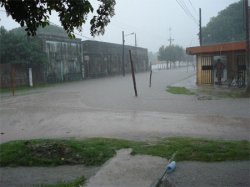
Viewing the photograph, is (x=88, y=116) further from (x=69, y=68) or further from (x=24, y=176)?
(x=69, y=68)

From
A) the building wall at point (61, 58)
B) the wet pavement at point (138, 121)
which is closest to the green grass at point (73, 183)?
the wet pavement at point (138, 121)

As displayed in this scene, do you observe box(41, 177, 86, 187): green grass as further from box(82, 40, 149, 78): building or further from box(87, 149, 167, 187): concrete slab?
box(82, 40, 149, 78): building

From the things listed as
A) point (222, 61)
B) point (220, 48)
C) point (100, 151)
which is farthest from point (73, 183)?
point (222, 61)

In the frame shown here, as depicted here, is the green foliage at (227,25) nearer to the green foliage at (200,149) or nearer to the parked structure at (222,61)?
the parked structure at (222,61)

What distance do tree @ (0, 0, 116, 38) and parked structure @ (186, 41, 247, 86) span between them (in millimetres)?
19412

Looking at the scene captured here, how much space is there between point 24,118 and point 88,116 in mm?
2539

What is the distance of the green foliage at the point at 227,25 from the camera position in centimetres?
6531

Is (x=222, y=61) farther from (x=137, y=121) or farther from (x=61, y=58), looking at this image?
(x=61, y=58)

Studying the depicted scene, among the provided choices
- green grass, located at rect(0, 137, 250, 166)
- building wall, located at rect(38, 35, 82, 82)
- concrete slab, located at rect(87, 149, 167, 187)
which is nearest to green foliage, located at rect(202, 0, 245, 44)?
building wall, located at rect(38, 35, 82, 82)

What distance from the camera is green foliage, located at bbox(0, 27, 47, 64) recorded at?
3272 centimetres

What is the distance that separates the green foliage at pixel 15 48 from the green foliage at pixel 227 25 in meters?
42.8

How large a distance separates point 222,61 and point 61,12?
2217 centimetres

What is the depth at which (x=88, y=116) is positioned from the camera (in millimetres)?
13484

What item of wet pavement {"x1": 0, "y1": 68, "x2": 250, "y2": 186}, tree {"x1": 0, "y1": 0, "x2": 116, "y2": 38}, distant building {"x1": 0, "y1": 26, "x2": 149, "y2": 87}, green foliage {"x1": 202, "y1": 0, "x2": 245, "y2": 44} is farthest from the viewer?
green foliage {"x1": 202, "y1": 0, "x2": 245, "y2": 44}
